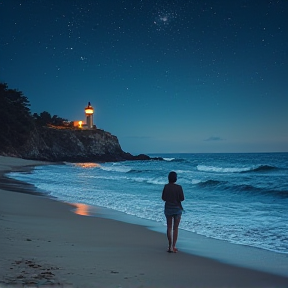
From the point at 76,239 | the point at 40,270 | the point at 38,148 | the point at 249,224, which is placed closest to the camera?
the point at 40,270

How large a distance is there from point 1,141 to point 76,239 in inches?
2659

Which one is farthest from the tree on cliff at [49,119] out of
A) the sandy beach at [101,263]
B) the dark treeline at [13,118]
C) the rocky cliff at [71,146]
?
the sandy beach at [101,263]

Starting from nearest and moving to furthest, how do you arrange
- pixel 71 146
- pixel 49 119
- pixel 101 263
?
pixel 101 263
pixel 71 146
pixel 49 119

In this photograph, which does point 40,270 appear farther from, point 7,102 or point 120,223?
point 7,102

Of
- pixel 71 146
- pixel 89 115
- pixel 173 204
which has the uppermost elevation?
pixel 89 115

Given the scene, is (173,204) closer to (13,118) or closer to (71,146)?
(13,118)

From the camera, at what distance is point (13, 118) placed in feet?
231

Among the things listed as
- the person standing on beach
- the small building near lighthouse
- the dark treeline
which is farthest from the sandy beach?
the small building near lighthouse

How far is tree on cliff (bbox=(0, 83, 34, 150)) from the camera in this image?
228 feet

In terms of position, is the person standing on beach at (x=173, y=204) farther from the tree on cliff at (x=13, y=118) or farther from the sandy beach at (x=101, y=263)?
the tree on cliff at (x=13, y=118)

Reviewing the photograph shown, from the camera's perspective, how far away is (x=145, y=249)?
6.89 meters

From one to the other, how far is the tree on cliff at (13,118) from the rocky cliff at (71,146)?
9.03ft

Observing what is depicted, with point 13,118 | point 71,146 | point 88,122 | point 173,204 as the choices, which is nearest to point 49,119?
point 88,122

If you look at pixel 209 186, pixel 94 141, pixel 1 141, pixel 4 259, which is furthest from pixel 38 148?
pixel 4 259
